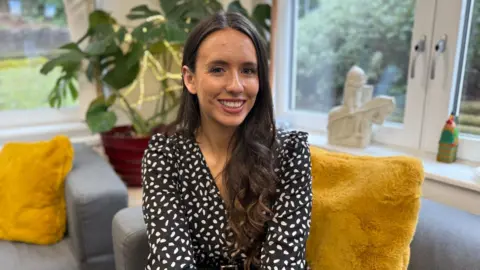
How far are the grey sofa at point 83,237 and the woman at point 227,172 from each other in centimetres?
42

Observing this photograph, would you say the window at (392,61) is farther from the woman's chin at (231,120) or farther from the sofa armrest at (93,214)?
the sofa armrest at (93,214)

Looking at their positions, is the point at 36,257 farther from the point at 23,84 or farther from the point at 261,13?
the point at 261,13

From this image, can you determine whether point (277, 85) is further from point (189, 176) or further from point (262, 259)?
point (262, 259)

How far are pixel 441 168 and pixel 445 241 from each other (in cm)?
42

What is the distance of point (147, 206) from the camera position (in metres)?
0.99

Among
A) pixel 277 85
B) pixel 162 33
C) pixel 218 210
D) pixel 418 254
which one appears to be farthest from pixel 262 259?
pixel 277 85

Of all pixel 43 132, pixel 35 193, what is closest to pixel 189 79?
pixel 35 193

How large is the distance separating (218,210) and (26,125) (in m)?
1.47

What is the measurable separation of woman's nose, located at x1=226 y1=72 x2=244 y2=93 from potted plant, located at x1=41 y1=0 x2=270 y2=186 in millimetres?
736

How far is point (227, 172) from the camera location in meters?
1.04

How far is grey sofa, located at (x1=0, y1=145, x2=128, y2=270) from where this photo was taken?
1330mm

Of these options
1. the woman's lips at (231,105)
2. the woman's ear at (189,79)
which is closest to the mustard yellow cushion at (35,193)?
the woman's ear at (189,79)

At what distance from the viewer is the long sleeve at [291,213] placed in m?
0.94

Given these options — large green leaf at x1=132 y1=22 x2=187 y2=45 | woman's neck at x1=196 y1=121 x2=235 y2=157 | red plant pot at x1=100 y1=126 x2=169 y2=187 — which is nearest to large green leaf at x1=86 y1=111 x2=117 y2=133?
red plant pot at x1=100 y1=126 x2=169 y2=187
